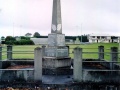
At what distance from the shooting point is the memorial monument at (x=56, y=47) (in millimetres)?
14086

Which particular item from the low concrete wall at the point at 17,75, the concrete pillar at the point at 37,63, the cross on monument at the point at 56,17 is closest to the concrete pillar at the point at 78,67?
the concrete pillar at the point at 37,63

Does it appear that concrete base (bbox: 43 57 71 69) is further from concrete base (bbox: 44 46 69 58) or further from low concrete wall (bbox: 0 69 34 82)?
low concrete wall (bbox: 0 69 34 82)

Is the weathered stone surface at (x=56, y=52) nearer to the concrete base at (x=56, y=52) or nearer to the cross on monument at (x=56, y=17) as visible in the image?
the concrete base at (x=56, y=52)

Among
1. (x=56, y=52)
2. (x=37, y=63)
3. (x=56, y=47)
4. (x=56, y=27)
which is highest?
(x=56, y=27)

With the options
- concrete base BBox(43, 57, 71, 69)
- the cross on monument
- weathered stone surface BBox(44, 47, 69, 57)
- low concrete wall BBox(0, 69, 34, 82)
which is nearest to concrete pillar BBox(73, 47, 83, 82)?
low concrete wall BBox(0, 69, 34, 82)

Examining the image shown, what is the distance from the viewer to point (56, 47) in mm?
14297

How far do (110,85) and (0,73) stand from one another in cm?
491

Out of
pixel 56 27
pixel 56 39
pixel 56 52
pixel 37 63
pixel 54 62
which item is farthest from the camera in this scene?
pixel 56 27

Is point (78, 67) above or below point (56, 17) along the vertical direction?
below

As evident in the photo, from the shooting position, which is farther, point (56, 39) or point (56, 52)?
point (56, 39)

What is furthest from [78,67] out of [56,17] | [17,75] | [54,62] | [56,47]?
[56,17]

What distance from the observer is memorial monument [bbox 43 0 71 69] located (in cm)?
1409

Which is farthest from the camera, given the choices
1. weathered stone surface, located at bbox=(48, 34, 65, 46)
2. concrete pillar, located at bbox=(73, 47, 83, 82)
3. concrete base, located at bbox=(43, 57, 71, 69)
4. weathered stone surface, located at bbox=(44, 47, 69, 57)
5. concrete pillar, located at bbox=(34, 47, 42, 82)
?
weathered stone surface, located at bbox=(48, 34, 65, 46)

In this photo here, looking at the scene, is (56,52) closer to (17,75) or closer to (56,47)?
(56,47)
